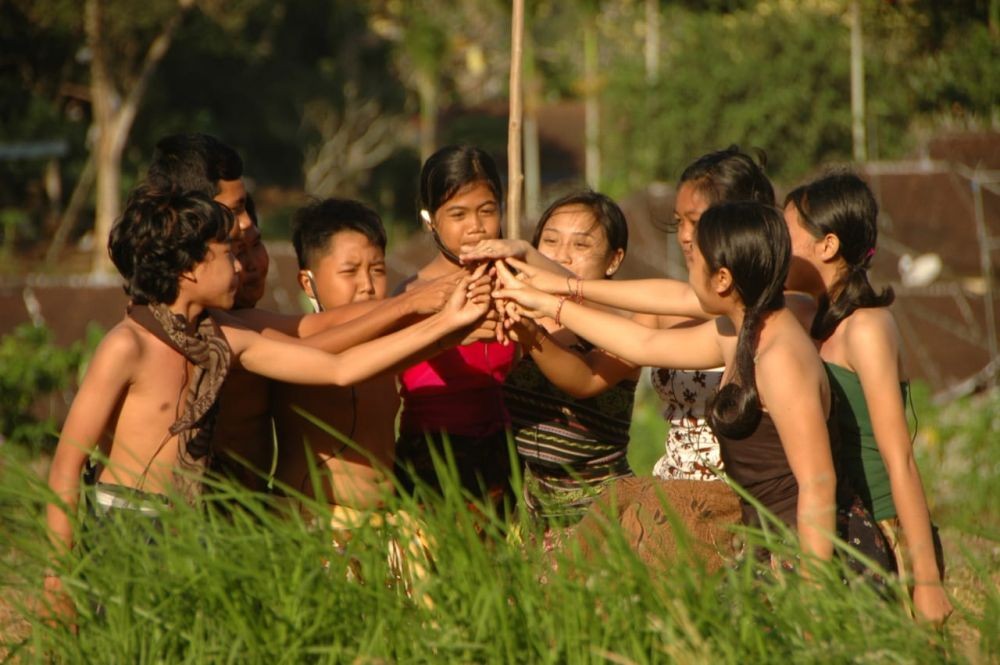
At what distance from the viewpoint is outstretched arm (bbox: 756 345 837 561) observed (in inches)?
130

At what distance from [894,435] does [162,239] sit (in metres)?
1.97

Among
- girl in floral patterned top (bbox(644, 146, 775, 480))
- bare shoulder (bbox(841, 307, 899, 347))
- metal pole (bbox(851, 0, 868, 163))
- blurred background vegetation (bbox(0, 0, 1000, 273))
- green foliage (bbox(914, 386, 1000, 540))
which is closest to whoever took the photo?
bare shoulder (bbox(841, 307, 899, 347))

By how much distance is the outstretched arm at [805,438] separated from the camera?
3299mm

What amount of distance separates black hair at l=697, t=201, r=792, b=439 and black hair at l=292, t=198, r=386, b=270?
1.27 meters

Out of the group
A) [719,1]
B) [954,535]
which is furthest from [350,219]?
[719,1]

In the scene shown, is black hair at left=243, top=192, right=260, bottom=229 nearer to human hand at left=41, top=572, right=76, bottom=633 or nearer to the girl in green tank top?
human hand at left=41, top=572, right=76, bottom=633

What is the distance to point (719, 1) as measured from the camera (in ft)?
65.9

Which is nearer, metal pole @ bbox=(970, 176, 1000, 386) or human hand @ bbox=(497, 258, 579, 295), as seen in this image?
human hand @ bbox=(497, 258, 579, 295)

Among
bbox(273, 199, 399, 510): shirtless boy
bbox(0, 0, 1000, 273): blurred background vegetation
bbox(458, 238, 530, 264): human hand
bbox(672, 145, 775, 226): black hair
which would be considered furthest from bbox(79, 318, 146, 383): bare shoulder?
bbox(0, 0, 1000, 273): blurred background vegetation

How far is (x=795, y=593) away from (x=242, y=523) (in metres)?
1.50

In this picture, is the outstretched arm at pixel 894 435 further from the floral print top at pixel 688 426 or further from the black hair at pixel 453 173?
the black hair at pixel 453 173

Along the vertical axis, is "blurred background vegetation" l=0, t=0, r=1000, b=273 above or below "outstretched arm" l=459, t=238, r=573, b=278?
above

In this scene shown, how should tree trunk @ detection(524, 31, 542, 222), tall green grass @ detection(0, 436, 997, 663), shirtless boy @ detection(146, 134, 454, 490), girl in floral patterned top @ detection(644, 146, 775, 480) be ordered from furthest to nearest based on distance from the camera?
tree trunk @ detection(524, 31, 542, 222), girl in floral patterned top @ detection(644, 146, 775, 480), shirtless boy @ detection(146, 134, 454, 490), tall green grass @ detection(0, 436, 997, 663)

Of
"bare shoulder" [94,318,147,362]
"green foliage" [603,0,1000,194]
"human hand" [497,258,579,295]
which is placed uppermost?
"green foliage" [603,0,1000,194]
